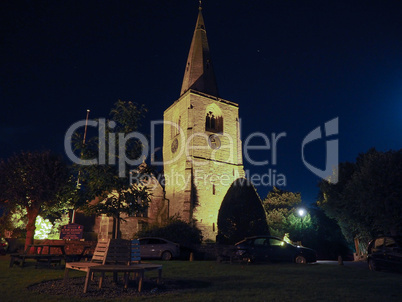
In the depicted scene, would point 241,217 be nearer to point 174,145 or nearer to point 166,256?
point 166,256

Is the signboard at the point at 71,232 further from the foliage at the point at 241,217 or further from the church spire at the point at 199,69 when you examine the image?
the church spire at the point at 199,69

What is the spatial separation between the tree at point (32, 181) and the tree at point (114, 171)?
387 inches

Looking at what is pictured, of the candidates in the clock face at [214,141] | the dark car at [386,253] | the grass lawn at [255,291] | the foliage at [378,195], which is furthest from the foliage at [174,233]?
the grass lawn at [255,291]

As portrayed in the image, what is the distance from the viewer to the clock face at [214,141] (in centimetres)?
3725

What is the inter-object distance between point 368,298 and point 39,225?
27085 millimetres

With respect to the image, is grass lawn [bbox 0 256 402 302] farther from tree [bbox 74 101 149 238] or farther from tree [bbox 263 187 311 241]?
tree [bbox 263 187 311 241]

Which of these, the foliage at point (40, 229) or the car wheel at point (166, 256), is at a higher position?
the foliage at point (40, 229)

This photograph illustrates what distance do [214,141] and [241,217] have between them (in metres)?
13.7

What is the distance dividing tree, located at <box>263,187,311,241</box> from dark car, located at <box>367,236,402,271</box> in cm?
1806

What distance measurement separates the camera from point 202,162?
3525 centimetres

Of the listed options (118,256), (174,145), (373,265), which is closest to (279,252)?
(373,265)

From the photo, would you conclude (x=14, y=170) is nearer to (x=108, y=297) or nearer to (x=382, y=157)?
(x=108, y=297)

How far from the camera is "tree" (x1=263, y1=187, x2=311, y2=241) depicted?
110 feet

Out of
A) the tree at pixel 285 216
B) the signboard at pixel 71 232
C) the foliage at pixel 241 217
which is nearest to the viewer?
the signboard at pixel 71 232
